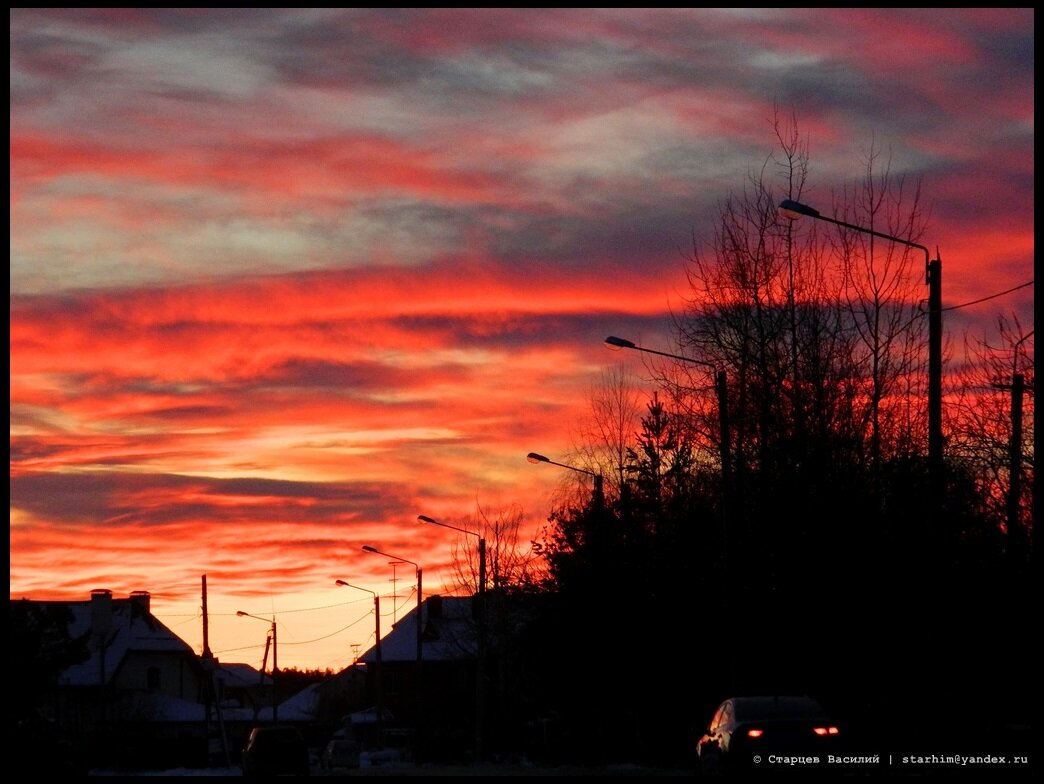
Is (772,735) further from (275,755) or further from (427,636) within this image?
(427,636)

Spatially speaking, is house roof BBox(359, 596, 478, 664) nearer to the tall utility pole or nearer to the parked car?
the parked car

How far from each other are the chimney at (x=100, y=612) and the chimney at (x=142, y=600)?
25.5 feet

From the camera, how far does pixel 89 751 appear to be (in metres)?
70.2

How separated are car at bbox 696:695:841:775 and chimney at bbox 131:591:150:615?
82.5 m

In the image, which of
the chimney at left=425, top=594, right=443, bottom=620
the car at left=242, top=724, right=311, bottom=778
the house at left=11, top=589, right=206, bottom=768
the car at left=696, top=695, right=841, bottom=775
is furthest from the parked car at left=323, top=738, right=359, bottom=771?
the chimney at left=425, top=594, right=443, bottom=620

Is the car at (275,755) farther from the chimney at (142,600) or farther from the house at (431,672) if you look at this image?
the chimney at (142,600)

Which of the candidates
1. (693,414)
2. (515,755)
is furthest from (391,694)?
(693,414)

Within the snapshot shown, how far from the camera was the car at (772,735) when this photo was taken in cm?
2358

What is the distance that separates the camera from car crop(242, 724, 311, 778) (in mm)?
42094

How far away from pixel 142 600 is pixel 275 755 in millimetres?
64336

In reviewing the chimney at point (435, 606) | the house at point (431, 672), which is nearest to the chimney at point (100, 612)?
the house at point (431, 672)

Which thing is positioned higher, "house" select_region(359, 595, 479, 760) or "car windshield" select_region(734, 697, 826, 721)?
"car windshield" select_region(734, 697, 826, 721)

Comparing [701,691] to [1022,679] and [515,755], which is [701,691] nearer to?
[1022,679]

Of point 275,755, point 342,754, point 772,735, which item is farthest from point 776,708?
point 342,754
